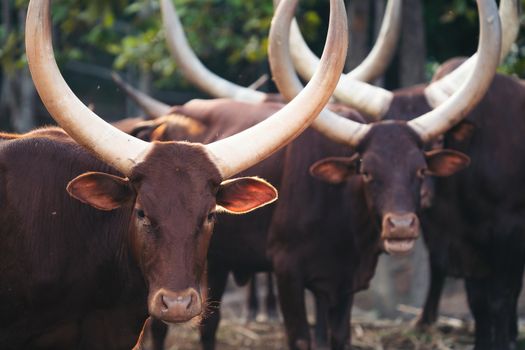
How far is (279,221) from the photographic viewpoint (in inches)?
228

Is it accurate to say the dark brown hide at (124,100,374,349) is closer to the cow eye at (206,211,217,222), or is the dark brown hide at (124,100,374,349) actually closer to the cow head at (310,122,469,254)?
the cow head at (310,122,469,254)

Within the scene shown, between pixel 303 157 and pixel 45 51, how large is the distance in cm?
222

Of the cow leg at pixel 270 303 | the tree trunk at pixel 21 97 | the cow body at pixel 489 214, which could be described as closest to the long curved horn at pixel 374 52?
the cow body at pixel 489 214

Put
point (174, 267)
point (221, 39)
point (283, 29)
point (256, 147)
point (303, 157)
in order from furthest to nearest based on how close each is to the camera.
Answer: point (221, 39)
point (303, 157)
point (283, 29)
point (256, 147)
point (174, 267)

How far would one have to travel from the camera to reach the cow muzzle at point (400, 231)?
5.17 m

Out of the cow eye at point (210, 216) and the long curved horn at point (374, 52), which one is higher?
the long curved horn at point (374, 52)

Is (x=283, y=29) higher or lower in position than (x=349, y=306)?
higher

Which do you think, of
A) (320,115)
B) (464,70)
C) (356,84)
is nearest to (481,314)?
(464,70)

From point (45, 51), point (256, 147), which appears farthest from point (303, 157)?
point (45, 51)

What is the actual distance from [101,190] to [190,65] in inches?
121

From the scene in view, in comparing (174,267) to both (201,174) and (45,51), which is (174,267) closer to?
(201,174)

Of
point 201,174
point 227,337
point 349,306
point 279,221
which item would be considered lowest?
point 227,337

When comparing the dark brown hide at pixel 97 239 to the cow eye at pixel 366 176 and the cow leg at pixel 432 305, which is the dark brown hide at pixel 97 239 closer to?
the cow eye at pixel 366 176

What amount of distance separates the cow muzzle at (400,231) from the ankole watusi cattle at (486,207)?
1.06 meters
